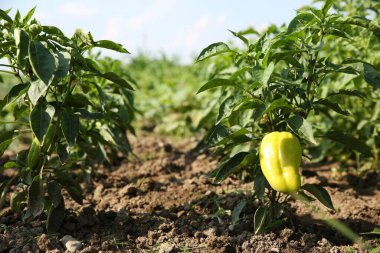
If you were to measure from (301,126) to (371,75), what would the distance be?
51cm

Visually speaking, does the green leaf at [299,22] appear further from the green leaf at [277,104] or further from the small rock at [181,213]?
the small rock at [181,213]

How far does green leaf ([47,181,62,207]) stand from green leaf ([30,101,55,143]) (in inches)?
18.4

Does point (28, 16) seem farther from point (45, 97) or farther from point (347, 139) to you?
point (347, 139)

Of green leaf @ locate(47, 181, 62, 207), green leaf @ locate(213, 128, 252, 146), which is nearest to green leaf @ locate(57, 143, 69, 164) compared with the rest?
green leaf @ locate(47, 181, 62, 207)

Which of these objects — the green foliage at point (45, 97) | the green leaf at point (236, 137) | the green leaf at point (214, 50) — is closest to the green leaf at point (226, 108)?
the green leaf at point (236, 137)

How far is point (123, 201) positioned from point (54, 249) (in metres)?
0.81

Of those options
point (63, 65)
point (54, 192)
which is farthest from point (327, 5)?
point (54, 192)

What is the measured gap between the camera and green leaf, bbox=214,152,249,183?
2.64 m

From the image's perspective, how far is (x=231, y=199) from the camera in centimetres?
321

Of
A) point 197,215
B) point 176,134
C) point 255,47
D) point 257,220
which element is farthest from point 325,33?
point 176,134

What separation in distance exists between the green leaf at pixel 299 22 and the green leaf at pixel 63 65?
1.19 meters

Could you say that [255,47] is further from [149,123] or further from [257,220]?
[149,123]

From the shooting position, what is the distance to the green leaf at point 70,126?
256 cm

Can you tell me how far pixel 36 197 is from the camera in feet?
8.75
